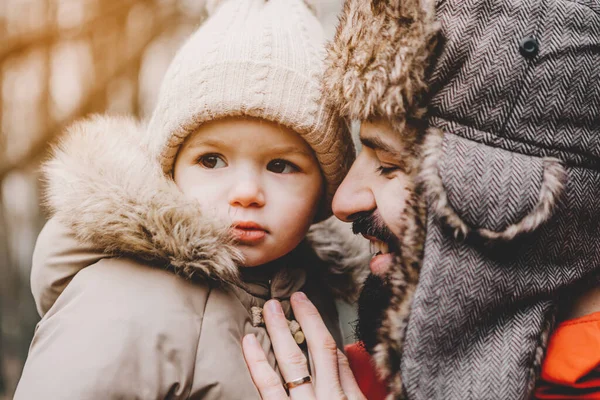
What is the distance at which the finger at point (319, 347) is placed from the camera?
5.21 ft

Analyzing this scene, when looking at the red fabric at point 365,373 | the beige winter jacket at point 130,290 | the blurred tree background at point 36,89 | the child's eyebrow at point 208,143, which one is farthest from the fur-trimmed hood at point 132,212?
the blurred tree background at point 36,89

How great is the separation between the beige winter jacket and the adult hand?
0.04m

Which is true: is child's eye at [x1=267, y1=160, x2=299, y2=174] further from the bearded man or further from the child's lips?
the bearded man

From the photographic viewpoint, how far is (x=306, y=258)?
7.02 feet

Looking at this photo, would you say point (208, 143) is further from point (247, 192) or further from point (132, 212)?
point (132, 212)

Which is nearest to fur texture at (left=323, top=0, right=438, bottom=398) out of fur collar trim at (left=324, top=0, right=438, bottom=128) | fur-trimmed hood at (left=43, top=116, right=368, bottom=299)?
fur collar trim at (left=324, top=0, right=438, bottom=128)

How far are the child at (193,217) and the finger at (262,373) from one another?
4 centimetres

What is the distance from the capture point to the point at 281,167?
5.88 feet

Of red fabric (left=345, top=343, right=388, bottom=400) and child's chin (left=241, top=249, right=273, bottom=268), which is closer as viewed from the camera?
child's chin (left=241, top=249, right=273, bottom=268)

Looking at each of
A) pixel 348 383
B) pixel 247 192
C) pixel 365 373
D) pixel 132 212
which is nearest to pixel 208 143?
pixel 247 192

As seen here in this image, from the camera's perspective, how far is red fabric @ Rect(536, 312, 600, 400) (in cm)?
125

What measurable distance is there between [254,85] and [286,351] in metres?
0.83

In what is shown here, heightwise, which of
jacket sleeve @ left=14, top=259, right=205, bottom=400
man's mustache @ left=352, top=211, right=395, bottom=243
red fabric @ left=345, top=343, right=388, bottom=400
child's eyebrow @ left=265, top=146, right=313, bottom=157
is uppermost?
child's eyebrow @ left=265, top=146, right=313, bottom=157

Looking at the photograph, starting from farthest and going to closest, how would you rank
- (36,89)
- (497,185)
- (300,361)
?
1. (36,89)
2. (300,361)
3. (497,185)
